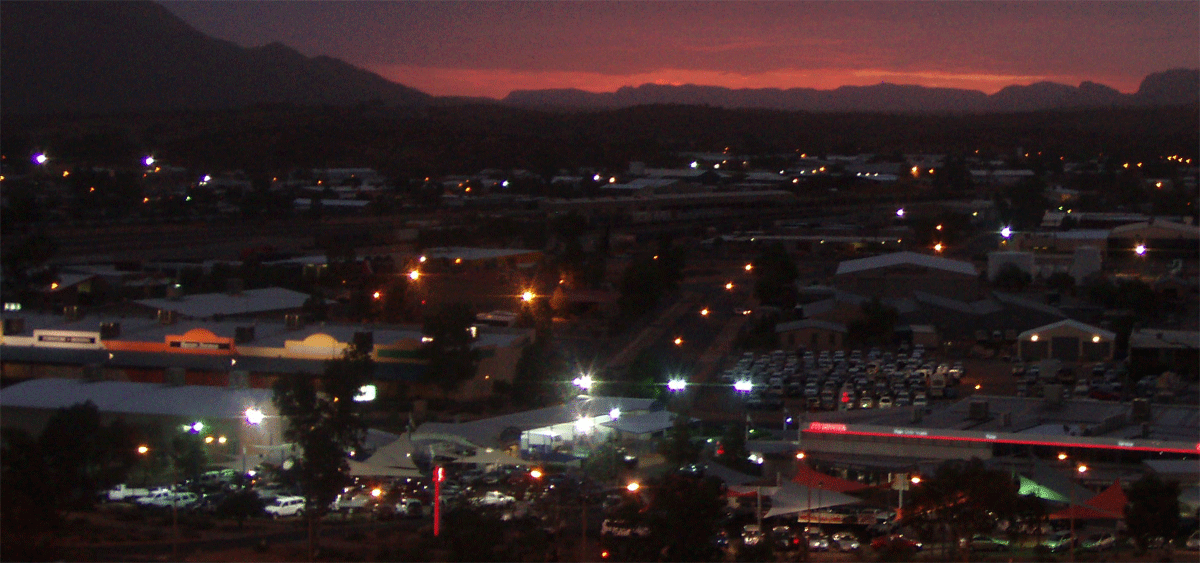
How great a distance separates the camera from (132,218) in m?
15.2

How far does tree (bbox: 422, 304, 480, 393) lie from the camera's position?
638 cm

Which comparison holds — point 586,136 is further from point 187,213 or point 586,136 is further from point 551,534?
point 551,534

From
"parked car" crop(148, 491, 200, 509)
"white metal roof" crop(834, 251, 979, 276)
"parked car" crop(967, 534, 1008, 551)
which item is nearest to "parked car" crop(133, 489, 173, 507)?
"parked car" crop(148, 491, 200, 509)

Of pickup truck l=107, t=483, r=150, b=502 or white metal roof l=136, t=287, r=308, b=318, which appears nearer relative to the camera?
pickup truck l=107, t=483, r=150, b=502

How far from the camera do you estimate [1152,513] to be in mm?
4008

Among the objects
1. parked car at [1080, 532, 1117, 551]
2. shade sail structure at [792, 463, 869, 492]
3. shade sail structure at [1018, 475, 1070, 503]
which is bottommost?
parked car at [1080, 532, 1117, 551]

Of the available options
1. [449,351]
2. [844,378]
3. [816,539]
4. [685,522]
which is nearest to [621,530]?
[685,522]

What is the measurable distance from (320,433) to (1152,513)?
277 centimetres

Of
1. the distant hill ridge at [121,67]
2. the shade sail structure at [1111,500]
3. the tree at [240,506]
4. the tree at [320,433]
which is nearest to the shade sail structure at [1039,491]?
the shade sail structure at [1111,500]

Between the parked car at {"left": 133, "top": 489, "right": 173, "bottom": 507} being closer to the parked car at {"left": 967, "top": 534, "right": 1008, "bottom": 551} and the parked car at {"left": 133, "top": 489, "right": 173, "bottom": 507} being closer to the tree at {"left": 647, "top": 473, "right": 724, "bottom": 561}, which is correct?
the tree at {"left": 647, "top": 473, "right": 724, "bottom": 561}

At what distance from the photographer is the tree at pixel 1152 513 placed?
3.99m

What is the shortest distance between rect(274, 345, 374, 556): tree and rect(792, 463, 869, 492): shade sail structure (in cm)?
164

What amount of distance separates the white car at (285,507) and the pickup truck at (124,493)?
51cm

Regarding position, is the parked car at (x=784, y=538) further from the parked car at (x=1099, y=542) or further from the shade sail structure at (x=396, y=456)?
the shade sail structure at (x=396, y=456)
